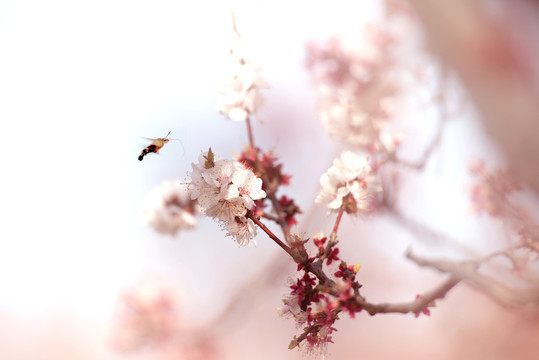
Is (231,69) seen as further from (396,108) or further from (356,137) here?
(396,108)

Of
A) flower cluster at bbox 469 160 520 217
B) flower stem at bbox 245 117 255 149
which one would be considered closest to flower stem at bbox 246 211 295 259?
flower stem at bbox 245 117 255 149

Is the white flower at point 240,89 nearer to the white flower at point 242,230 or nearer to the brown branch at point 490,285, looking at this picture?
the white flower at point 242,230

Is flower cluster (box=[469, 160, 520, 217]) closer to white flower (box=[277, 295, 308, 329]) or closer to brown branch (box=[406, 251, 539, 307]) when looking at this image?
brown branch (box=[406, 251, 539, 307])

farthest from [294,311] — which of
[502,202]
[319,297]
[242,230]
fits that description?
[502,202]

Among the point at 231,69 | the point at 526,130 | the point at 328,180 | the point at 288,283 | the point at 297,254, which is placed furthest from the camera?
the point at 231,69

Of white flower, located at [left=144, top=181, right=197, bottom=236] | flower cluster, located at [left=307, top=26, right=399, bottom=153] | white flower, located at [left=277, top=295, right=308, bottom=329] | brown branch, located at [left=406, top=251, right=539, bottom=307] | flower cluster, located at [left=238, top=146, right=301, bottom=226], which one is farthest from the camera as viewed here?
flower cluster, located at [left=307, top=26, right=399, bottom=153]

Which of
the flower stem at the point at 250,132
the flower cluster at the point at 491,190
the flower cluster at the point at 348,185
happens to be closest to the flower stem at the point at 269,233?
the flower cluster at the point at 348,185

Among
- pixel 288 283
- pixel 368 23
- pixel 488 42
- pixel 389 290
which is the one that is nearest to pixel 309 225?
pixel 288 283
